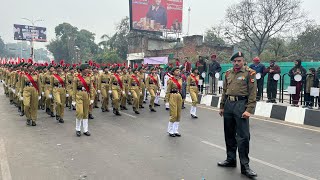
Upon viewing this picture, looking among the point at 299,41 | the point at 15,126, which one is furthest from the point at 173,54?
the point at 15,126

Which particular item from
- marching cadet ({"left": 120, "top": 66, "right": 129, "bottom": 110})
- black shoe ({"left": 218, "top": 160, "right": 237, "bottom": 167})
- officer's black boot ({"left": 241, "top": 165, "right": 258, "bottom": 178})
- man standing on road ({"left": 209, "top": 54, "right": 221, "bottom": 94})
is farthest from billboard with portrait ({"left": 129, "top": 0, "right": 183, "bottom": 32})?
officer's black boot ({"left": 241, "top": 165, "right": 258, "bottom": 178})

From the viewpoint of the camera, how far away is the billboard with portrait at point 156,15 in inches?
1533

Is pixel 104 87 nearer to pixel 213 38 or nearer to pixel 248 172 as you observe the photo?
pixel 248 172


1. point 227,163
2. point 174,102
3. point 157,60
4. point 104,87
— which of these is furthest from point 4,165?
point 157,60

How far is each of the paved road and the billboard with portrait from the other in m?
29.9

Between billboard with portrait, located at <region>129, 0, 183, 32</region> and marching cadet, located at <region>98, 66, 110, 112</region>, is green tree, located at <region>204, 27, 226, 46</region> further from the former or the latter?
marching cadet, located at <region>98, 66, 110, 112</region>

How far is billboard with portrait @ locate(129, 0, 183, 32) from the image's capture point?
38.9 meters

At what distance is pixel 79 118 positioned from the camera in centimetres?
866

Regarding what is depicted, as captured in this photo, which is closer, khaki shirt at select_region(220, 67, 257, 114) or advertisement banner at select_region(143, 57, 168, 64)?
khaki shirt at select_region(220, 67, 257, 114)

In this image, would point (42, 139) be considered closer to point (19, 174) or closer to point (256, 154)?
point (19, 174)

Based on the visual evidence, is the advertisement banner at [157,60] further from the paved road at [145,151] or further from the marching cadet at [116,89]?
the paved road at [145,151]

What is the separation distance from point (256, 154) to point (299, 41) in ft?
103

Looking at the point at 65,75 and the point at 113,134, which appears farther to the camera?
the point at 65,75

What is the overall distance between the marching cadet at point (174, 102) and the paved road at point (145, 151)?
1.03ft
